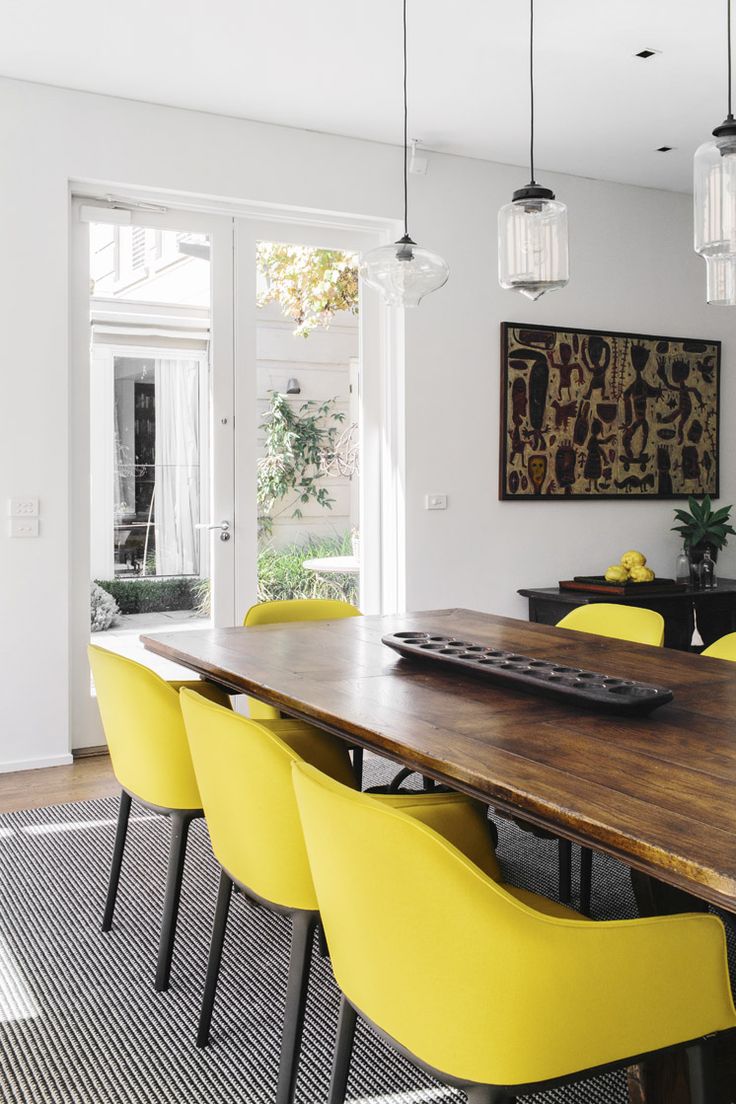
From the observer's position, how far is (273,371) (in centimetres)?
477

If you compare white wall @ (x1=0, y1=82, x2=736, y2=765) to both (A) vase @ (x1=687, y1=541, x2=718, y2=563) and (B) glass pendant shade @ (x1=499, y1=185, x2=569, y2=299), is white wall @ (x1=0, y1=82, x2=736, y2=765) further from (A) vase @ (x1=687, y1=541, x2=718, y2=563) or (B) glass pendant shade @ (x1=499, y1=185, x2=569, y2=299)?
(B) glass pendant shade @ (x1=499, y1=185, x2=569, y2=299)

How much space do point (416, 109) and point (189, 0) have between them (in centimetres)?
126

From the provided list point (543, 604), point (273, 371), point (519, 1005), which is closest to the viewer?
point (519, 1005)

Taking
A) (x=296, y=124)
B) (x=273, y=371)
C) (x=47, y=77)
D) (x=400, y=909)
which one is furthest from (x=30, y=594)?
(x=400, y=909)

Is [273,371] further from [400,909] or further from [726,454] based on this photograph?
[400,909]

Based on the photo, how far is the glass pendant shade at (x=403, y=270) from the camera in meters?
2.83

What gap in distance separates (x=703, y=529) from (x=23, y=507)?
11.4 feet

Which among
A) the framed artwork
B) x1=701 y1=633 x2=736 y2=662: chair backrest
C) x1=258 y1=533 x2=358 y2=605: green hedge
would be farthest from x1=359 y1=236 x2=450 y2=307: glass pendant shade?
the framed artwork

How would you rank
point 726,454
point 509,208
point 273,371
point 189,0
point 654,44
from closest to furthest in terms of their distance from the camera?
point 509,208
point 189,0
point 654,44
point 273,371
point 726,454

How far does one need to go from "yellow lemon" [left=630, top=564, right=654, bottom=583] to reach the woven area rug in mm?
1957

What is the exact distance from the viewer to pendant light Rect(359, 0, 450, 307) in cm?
283

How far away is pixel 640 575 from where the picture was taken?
4.91m

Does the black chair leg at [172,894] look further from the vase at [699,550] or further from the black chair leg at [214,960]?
the vase at [699,550]

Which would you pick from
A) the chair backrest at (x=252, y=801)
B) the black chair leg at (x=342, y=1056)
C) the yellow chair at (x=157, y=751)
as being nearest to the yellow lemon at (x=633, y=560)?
the yellow chair at (x=157, y=751)
